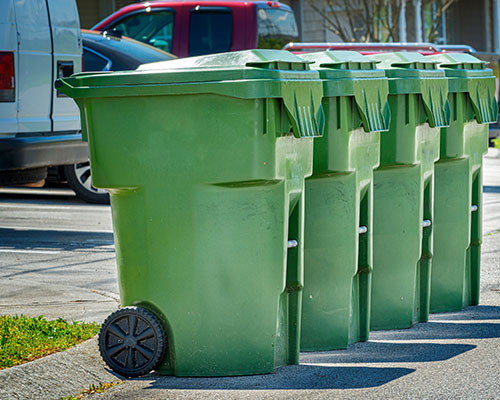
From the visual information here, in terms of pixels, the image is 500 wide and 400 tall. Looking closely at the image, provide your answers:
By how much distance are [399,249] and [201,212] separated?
1646 mm

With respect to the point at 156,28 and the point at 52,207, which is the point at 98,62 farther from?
the point at 156,28

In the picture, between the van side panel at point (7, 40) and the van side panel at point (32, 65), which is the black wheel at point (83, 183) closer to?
the van side panel at point (32, 65)

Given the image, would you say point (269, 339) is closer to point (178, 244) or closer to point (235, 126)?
point (178, 244)

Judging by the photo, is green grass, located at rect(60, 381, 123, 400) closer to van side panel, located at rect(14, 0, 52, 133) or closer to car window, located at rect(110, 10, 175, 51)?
van side panel, located at rect(14, 0, 52, 133)

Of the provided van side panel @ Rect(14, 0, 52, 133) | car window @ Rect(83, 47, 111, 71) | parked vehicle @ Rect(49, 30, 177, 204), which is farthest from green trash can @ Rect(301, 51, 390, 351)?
car window @ Rect(83, 47, 111, 71)

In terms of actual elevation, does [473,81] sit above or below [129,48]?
below

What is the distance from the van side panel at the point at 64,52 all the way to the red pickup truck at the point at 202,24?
13.2ft

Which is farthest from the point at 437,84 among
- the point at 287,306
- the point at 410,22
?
the point at 410,22

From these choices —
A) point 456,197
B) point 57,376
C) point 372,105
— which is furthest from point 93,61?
point 57,376

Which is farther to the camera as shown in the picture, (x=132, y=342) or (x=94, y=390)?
(x=132, y=342)

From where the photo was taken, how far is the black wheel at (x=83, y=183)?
11.1 m

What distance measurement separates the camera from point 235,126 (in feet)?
16.0

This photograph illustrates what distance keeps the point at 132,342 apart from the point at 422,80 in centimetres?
231

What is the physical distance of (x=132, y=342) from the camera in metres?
5.04
